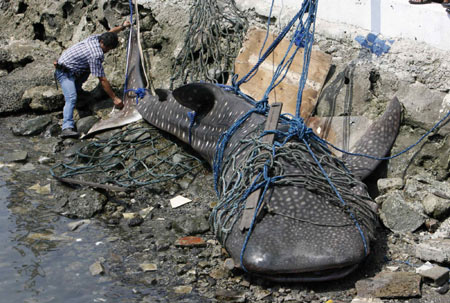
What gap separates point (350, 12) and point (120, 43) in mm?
4484

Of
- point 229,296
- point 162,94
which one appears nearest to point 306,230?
point 229,296

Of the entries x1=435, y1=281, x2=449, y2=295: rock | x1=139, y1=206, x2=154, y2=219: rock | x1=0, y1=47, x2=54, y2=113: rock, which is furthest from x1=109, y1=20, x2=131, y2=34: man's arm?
x1=435, y1=281, x2=449, y2=295: rock

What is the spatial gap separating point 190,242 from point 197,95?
198 cm

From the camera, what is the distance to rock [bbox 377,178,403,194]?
5344mm

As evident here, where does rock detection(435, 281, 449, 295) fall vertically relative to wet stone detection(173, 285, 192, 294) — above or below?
above

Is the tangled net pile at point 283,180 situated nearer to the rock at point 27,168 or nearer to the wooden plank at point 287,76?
the wooden plank at point 287,76

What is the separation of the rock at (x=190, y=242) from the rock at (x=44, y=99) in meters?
4.66

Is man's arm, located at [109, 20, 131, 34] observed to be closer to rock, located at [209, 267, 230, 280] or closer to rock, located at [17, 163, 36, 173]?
rock, located at [17, 163, 36, 173]

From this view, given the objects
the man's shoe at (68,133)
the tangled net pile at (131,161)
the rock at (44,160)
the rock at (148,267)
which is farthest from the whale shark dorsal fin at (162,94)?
the rock at (148,267)

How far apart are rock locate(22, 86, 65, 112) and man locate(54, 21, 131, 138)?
16.0 inches

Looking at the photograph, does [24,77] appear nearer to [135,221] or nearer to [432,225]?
[135,221]

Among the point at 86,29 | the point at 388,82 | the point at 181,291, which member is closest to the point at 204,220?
the point at 181,291

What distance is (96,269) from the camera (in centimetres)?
459

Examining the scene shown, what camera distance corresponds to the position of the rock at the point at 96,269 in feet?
14.9
